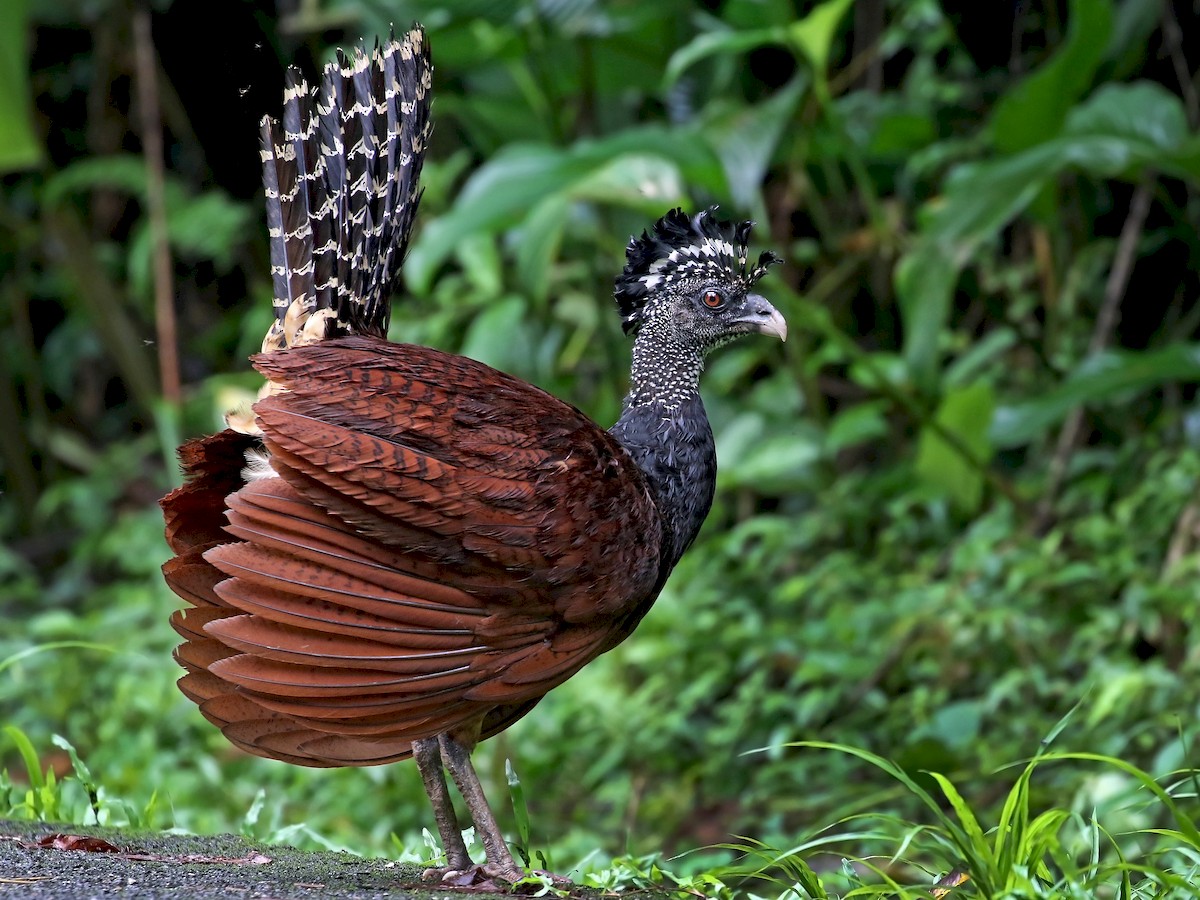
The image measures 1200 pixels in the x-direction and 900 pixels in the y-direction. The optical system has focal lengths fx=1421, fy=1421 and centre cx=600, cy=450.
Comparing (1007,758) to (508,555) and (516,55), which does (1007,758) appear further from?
(516,55)

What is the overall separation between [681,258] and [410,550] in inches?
50.3

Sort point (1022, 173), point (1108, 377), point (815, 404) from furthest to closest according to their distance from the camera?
point (815, 404) → point (1108, 377) → point (1022, 173)

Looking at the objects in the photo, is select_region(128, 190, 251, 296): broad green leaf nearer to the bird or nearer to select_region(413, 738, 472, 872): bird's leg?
the bird

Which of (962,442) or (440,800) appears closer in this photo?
(440,800)

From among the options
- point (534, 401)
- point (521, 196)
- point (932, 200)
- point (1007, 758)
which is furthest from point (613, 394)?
point (534, 401)

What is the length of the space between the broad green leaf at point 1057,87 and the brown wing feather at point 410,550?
146 inches

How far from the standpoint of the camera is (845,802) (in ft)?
18.5

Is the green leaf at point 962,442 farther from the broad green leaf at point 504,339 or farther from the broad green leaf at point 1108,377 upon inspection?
the broad green leaf at point 504,339

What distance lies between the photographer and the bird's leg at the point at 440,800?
339 cm

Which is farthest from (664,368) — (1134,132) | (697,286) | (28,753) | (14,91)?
(14,91)

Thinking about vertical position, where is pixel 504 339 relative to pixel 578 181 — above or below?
below

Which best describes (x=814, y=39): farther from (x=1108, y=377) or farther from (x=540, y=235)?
(x=1108, y=377)

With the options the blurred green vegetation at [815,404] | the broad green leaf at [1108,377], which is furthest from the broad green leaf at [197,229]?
the broad green leaf at [1108,377]

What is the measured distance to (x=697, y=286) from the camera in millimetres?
3930
